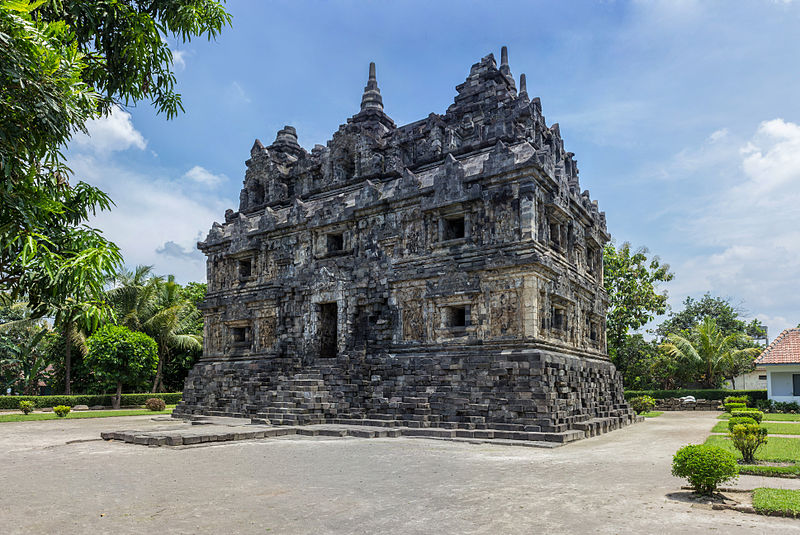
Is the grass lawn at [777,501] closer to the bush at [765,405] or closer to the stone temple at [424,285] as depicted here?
the stone temple at [424,285]

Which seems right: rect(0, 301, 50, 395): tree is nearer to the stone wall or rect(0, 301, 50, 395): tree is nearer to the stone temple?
the stone temple

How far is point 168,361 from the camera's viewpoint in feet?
131

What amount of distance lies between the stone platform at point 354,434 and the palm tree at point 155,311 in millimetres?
21278

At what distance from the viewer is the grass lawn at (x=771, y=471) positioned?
946cm

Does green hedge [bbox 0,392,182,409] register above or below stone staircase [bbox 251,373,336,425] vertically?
below

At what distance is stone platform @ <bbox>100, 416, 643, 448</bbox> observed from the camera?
47.4ft

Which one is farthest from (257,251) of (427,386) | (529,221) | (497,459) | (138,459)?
(497,459)

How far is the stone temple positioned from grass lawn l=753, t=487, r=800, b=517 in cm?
746

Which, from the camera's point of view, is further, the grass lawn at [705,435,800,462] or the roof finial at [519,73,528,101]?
the roof finial at [519,73,528,101]

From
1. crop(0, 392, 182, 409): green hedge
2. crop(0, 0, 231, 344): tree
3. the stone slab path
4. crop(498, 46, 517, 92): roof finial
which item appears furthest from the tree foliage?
crop(0, 392, 182, 409): green hedge

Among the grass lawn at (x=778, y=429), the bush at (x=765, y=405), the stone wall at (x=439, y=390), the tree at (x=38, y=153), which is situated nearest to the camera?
the tree at (x=38, y=153)

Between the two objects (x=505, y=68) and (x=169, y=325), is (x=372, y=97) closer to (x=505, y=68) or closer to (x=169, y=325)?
(x=505, y=68)

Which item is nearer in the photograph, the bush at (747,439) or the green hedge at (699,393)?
the bush at (747,439)

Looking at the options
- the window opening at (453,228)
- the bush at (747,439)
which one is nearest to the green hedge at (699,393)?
the window opening at (453,228)
